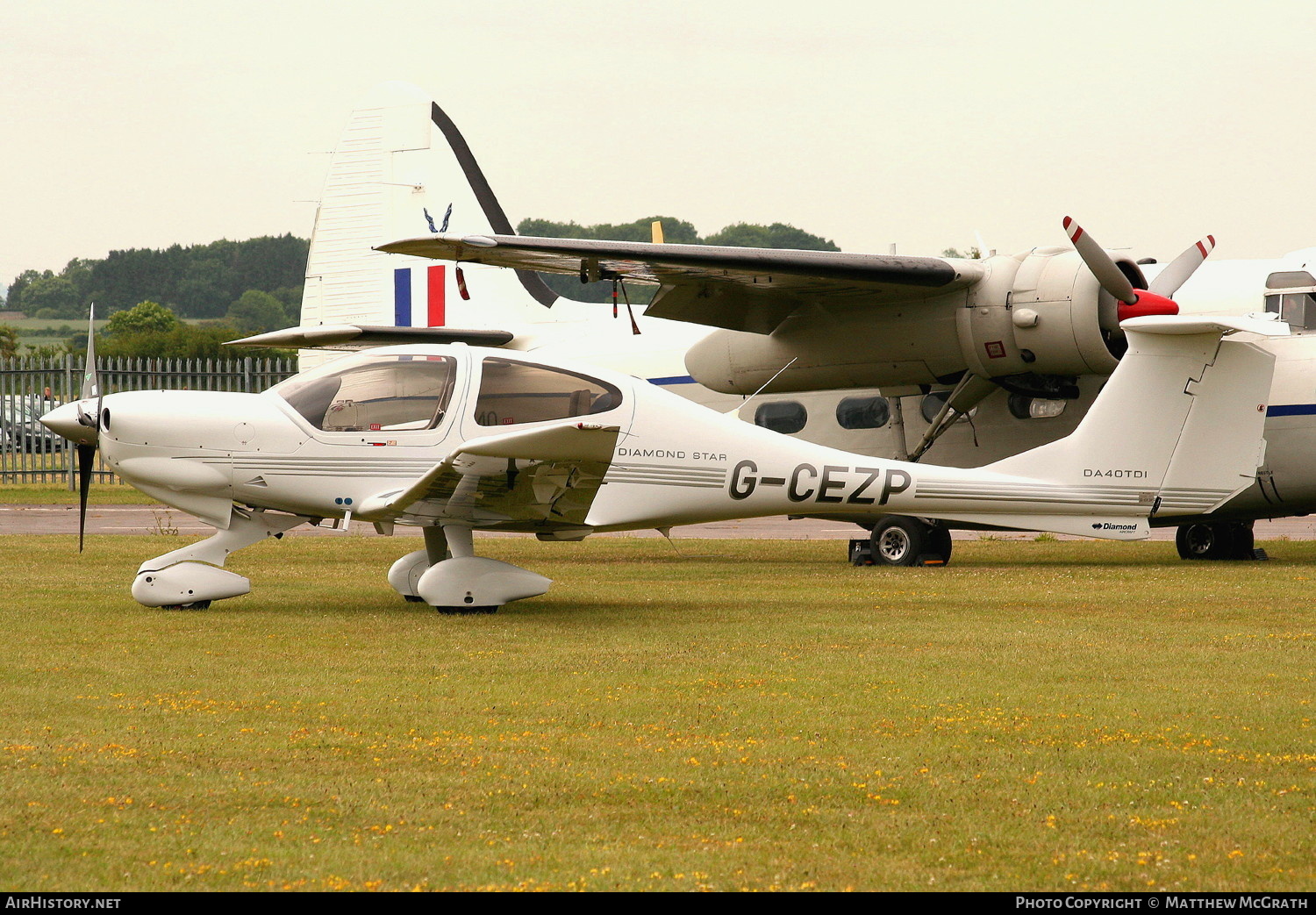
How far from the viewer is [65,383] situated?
3042 centimetres

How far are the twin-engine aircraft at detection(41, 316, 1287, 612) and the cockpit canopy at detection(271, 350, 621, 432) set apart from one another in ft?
0.05

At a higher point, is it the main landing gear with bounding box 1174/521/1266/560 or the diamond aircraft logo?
the diamond aircraft logo

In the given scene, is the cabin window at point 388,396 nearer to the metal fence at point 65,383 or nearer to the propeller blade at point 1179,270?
the propeller blade at point 1179,270

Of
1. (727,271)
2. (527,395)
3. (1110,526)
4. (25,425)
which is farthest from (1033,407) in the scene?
(25,425)

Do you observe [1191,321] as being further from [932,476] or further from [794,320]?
[794,320]

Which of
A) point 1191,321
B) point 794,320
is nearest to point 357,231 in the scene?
point 794,320

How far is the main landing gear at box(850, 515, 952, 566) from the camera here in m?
15.5

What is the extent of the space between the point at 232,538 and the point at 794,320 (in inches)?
312

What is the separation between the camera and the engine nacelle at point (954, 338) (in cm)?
1489

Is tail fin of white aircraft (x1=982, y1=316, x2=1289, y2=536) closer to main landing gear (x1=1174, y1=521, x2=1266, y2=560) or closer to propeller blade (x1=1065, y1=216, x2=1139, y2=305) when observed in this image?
propeller blade (x1=1065, y1=216, x2=1139, y2=305)

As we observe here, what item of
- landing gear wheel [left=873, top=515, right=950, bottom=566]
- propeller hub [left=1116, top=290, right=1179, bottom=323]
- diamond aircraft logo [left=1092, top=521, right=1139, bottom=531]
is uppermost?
propeller hub [left=1116, top=290, right=1179, bottom=323]

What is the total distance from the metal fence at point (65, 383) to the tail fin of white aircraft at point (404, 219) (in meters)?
9.50

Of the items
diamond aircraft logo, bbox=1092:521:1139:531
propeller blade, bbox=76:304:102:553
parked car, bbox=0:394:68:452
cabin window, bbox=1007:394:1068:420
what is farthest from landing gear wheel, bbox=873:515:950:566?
parked car, bbox=0:394:68:452

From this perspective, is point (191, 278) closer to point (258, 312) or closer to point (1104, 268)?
point (258, 312)
